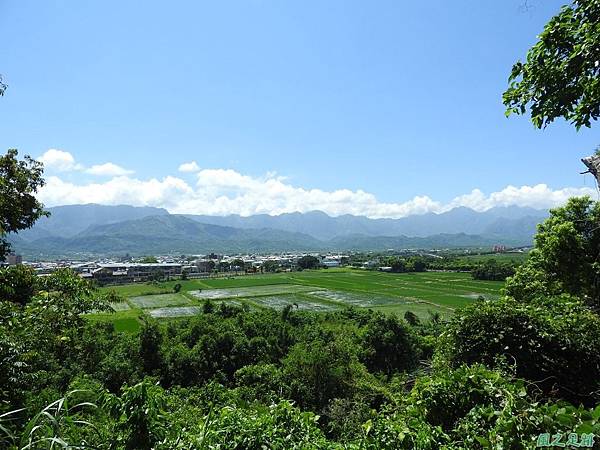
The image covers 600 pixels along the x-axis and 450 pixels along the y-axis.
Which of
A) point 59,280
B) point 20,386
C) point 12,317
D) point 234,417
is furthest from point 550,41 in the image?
point 59,280

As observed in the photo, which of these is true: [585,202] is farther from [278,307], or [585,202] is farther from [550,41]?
[278,307]

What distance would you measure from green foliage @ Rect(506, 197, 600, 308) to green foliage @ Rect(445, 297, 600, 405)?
15.3ft

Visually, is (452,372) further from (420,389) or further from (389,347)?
(389,347)

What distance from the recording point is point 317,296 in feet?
160

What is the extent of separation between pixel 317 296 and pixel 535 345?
4490 cm

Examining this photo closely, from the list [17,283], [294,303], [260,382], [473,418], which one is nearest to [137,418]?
[473,418]

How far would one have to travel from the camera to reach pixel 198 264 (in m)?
95.3

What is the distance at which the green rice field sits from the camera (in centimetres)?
3859

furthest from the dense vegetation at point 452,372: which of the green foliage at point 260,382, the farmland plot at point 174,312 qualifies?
the farmland plot at point 174,312

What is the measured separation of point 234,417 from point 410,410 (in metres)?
1.40

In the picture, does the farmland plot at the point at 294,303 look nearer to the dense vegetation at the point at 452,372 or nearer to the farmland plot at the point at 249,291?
the farmland plot at the point at 249,291

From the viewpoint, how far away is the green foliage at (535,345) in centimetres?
449

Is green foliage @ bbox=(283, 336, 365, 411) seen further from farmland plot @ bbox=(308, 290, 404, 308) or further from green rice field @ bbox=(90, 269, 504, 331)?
farmland plot @ bbox=(308, 290, 404, 308)

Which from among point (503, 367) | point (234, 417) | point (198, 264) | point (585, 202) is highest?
point (585, 202)
